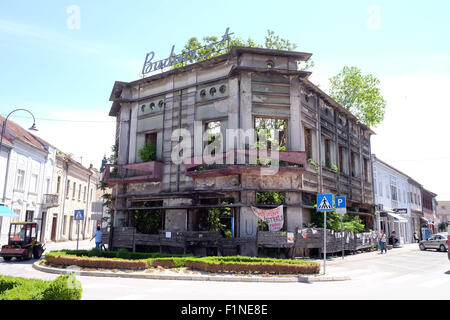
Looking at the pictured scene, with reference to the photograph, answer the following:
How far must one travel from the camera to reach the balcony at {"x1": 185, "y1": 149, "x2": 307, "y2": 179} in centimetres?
1750

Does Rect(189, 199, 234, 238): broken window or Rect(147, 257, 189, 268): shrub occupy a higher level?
Rect(189, 199, 234, 238): broken window

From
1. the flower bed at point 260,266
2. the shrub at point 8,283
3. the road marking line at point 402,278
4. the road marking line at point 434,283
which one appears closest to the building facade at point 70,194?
the flower bed at point 260,266

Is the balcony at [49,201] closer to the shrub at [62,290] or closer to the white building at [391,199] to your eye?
the white building at [391,199]

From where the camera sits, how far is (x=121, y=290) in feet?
30.6

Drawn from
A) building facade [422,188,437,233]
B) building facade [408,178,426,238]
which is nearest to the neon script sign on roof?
building facade [408,178,426,238]

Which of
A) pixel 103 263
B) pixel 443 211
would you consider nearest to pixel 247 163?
pixel 103 263

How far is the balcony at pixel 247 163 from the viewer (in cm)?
1750

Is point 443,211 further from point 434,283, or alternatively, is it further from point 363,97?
point 434,283

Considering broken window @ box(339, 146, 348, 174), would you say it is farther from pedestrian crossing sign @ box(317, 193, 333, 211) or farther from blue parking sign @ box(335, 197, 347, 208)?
pedestrian crossing sign @ box(317, 193, 333, 211)

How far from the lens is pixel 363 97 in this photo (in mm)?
37562

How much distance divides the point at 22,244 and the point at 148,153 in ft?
27.4

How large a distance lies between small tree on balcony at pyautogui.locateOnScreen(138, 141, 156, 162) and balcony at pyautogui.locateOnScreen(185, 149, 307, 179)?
367 centimetres
